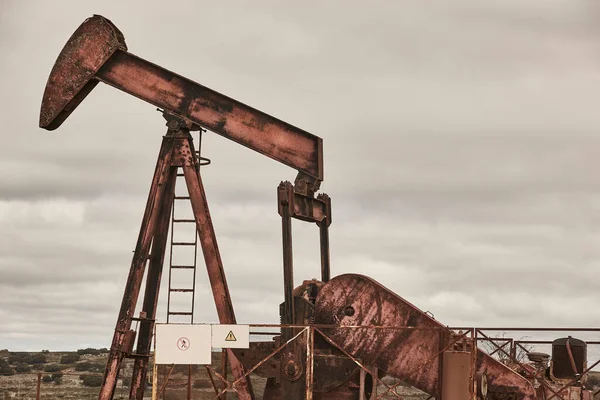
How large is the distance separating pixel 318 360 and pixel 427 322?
178 cm

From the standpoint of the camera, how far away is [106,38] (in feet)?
55.5

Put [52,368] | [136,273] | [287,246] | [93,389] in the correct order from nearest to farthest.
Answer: [287,246], [136,273], [93,389], [52,368]

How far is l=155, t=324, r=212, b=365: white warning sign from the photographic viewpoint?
49.1 feet

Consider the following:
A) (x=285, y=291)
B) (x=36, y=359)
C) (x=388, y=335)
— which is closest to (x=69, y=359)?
(x=36, y=359)

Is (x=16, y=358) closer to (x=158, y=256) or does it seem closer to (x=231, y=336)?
(x=158, y=256)

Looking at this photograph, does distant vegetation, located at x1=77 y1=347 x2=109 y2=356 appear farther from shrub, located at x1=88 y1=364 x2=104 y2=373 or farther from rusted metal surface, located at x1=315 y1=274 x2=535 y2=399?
rusted metal surface, located at x1=315 y1=274 x2=535 y2=399

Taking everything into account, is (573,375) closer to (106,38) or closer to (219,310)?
(219,310)

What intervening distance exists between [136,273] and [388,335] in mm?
4188

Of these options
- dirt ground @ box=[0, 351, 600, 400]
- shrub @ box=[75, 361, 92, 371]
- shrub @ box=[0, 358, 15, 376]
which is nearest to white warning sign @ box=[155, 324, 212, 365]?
dirt ground @ box=[0, 351, 600, 400]

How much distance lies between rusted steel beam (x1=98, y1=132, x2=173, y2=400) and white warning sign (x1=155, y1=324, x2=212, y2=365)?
1333mm

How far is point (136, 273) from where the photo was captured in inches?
643

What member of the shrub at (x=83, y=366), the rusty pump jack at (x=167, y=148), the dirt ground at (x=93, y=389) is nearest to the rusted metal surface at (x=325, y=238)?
the rusty pump jack at (x=167, y=148)

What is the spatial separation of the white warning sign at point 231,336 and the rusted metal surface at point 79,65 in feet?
16.1

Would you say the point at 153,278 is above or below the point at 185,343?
above
